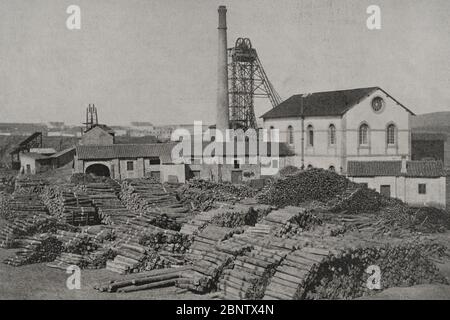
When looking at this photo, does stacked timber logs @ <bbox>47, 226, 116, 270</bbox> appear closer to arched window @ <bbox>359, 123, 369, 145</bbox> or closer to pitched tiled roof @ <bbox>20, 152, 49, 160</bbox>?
arched window @ <bbox>359, 123, 369, 145</bbox>

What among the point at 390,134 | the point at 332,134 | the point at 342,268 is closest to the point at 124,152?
the point at 332,134

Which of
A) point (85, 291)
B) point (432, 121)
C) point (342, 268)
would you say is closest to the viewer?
point (342, 268)

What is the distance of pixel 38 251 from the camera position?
61.2 feet

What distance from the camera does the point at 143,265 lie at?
16.8m

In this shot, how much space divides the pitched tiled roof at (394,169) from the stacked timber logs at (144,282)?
A: 21.1 meters

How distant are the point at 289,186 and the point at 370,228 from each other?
7.01 m

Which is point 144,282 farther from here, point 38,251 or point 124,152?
point 124,152

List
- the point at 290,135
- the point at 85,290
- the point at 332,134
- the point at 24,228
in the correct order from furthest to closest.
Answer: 1. the point at 290,135
2. the point at 332,134
3. the point at 24,228
4. the point at 85,290

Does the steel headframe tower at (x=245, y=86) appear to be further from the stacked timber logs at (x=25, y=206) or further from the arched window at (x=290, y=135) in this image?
the stacked timber logs at (x=25, y=206)

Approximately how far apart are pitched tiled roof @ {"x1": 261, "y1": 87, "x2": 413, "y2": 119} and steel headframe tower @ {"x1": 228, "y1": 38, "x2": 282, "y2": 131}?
4404 mm

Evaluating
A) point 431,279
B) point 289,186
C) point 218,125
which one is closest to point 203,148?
point 218,125

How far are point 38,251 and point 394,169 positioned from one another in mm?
24020

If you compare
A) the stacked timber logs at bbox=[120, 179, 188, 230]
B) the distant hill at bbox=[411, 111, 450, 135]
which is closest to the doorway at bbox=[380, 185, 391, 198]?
the stacked timber logs at bbox=[120, 179, 188, 230]

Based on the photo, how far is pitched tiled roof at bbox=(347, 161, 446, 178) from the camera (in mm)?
32594
